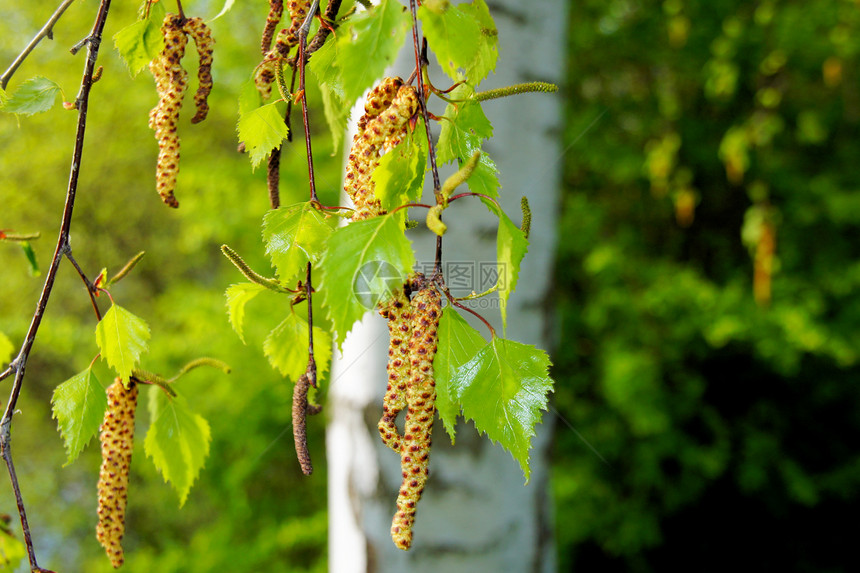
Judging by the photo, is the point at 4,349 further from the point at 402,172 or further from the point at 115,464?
the point at 402,172

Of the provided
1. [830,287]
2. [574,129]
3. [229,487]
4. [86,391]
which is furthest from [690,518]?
[86,391]

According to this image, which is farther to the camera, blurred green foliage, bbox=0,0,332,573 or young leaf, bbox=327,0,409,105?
blurred green foliage, bbox=0,0,332,573

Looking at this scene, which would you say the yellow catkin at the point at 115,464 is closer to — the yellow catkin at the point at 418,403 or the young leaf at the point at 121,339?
the young leaf at the point at 121,339

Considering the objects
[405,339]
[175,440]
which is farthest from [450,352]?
[175,440]

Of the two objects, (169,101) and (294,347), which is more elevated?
(169,101)

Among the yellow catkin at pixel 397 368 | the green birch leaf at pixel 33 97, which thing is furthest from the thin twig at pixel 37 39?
the yellow catkin at pixel 397 368

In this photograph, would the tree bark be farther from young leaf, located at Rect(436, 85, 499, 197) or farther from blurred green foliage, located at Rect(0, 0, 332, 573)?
blurred green foliage, located at Rect(0, 0, 332, 573)

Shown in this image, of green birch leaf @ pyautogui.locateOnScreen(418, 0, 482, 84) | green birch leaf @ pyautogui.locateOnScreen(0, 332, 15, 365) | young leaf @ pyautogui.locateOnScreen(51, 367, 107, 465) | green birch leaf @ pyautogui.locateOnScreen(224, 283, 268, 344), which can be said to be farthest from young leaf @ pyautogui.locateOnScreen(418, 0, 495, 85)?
green birch leaf @ pyautogui.locateOnScreen(0, 332, 15, 365)

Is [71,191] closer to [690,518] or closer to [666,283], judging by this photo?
[666,283]
